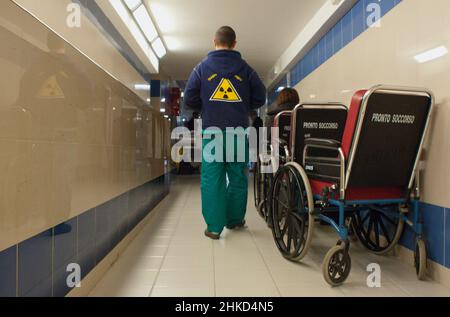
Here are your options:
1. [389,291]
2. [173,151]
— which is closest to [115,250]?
[389,291]

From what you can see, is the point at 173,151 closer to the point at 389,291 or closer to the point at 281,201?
the point at 281,201

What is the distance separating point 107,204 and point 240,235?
3.49 ft

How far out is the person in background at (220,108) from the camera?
7.41 feet

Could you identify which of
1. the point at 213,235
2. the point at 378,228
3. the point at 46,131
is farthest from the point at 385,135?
the point at 46,131

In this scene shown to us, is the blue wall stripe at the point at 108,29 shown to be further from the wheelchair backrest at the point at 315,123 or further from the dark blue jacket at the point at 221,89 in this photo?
the wheelchair backrest at the point at 315,123

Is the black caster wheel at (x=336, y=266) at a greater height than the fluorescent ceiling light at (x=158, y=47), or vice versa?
the fluorescent ceiling light at (x=158, y=47)

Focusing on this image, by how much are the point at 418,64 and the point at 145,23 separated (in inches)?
116

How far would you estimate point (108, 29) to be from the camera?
2.30 meters

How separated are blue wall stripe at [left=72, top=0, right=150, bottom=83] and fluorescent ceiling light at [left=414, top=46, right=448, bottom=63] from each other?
1.94 metres

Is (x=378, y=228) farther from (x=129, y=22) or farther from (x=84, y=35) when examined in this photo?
(x=129, y=22)

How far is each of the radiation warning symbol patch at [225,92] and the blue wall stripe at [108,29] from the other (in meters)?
0.90

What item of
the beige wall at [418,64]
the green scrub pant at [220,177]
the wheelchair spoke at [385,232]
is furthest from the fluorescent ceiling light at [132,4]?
the wheelchair spoke at [385,232]

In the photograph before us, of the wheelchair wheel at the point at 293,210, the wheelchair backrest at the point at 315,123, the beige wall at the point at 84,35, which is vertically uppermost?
the beige wall at the point at 84,35

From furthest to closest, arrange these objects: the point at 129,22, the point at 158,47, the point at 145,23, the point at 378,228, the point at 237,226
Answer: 1. the point at 158,47
2. the point at 145,23
3. the point at 129,22
4. the point at 237,226
5. the point at 378,228
